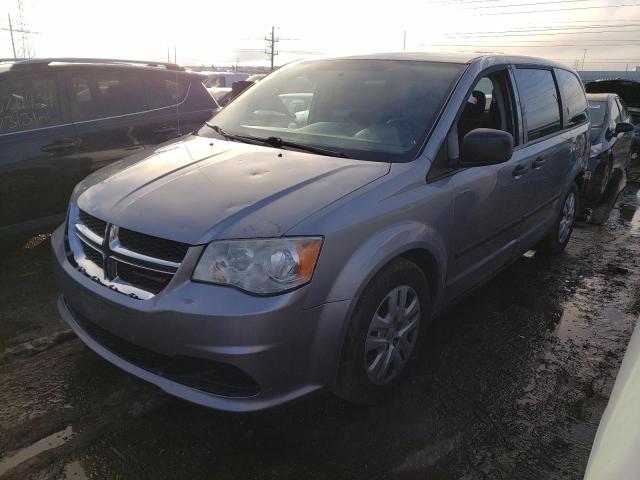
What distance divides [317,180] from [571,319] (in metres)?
2.53

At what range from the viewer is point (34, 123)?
421 cm

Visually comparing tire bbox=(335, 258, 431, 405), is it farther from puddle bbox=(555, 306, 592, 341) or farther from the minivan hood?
puddle bbox=(555, 306, 592, 341)

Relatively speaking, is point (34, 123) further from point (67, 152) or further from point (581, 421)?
point (581, 421)

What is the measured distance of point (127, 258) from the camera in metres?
2.21

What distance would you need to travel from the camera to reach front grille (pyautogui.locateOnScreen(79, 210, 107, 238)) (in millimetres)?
2381

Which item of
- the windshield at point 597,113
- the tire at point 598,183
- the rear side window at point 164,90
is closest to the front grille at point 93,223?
the rear side window at point 164,90

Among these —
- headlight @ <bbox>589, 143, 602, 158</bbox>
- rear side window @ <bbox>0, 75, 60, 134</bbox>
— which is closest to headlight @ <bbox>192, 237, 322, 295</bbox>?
rear side window @ <bbox>0, 75, 60, 134</bbox>

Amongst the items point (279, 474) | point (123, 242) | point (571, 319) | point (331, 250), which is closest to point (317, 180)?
point (331, 250)

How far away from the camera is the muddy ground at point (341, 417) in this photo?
7.37ft

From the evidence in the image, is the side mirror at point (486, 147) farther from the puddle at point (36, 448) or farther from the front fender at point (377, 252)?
the puddle at point (36, 448)

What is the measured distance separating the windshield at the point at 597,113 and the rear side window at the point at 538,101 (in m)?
3.97

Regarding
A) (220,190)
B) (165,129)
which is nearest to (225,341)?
(220,190)

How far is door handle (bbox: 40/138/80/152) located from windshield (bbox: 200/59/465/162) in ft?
5.16

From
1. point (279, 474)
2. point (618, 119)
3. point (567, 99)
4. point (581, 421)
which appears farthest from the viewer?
point (618, 119)
